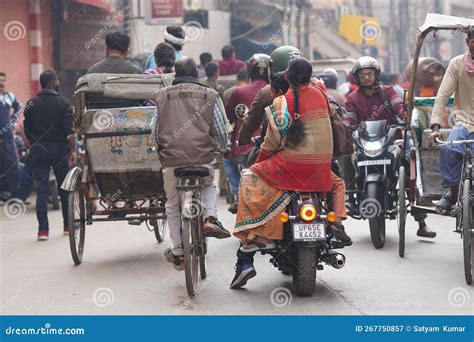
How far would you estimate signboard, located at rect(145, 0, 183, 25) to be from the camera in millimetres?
22891

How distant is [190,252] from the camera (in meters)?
7.18

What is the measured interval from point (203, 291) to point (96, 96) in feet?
7.58

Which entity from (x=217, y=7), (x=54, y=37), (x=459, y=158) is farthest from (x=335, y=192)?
(x=217, y=7)

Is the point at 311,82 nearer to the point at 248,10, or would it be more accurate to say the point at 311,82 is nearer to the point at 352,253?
the point at 352,253

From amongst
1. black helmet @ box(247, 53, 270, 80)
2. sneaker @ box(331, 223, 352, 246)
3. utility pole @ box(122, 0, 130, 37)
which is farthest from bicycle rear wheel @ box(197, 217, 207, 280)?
utility pole @ box(122, 0, 130, 37)

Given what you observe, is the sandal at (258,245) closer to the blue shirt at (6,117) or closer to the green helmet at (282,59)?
the green helmet at (282,59)

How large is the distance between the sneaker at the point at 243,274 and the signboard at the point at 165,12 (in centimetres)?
1585

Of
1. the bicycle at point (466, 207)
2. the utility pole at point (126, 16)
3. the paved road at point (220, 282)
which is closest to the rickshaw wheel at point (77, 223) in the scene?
the paved road at point (220, 282)

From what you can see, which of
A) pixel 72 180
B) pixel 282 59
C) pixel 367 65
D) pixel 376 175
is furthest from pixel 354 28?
pixel 282 59

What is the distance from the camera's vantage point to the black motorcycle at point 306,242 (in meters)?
6.93

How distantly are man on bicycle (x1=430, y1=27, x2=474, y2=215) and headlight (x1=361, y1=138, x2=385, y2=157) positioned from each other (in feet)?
4.79

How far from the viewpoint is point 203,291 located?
7523 mm

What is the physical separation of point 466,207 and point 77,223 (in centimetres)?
365

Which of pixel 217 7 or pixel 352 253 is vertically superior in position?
pixel 217 7
